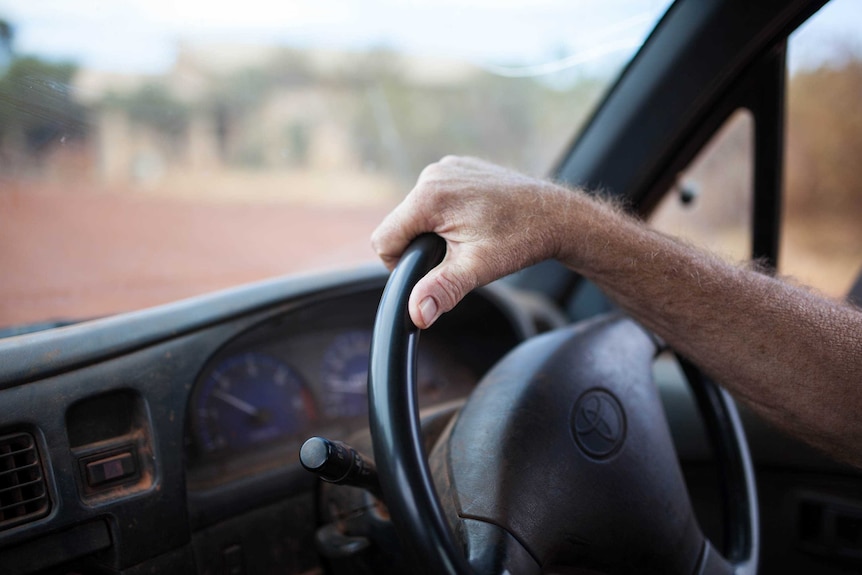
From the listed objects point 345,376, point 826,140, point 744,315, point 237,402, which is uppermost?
point 744,315

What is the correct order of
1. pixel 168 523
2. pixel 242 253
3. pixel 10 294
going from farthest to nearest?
pixel 242 253
pixel 10 294
pixel 168 523

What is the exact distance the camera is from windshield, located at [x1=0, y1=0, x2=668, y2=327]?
179 cm

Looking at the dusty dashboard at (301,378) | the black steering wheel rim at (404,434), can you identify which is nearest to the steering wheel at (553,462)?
the black steering wheel rim at (404,434)

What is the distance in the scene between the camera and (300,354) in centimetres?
214

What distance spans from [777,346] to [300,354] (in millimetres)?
1321

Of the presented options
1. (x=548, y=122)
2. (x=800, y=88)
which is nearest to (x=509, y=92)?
(x=548, y=122)

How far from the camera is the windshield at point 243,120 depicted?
70.3 inches

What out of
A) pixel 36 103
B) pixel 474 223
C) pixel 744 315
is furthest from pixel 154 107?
pixel 744 315

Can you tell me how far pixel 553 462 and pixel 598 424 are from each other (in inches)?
6.0

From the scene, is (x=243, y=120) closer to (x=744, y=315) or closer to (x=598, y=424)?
(x=598, y=424)

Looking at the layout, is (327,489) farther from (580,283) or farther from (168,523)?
(580,283)

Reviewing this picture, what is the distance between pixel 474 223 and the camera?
3.66 ft

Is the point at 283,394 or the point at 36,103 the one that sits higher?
the point at 36,103

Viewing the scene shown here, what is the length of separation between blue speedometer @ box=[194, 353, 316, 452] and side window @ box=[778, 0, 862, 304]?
1350 millimetres
